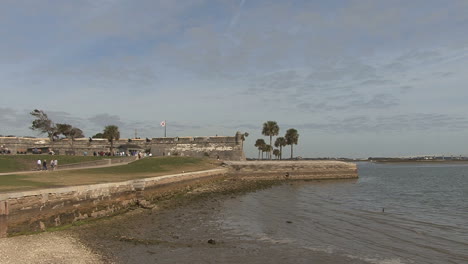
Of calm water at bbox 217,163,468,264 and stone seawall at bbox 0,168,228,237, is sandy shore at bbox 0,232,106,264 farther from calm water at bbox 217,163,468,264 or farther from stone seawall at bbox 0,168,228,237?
calm water at bbox 217,163,468,264

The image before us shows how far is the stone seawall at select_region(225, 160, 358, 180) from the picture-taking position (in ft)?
159

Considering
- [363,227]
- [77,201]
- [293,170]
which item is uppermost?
[77,201]

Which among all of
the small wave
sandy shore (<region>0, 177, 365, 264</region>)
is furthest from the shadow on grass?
the small wave

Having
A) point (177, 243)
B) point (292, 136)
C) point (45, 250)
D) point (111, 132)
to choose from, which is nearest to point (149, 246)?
point (177, 243)

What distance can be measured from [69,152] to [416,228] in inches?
2172

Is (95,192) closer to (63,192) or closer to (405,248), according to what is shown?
(63,192)

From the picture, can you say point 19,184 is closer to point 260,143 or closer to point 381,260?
point 381,260

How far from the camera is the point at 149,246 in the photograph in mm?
12453

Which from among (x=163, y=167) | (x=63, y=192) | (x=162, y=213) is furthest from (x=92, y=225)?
(x=163, y=167)

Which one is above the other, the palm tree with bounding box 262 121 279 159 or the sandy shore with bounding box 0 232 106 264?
the palm tree with bounding box 262 121 279 159

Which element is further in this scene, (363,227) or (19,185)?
(19,185)

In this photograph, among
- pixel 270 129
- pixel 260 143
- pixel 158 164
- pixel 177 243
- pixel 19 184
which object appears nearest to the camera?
pixel 177 243

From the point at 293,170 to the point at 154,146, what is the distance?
24.2 metres

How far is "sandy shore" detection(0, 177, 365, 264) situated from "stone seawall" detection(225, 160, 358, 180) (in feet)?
102
